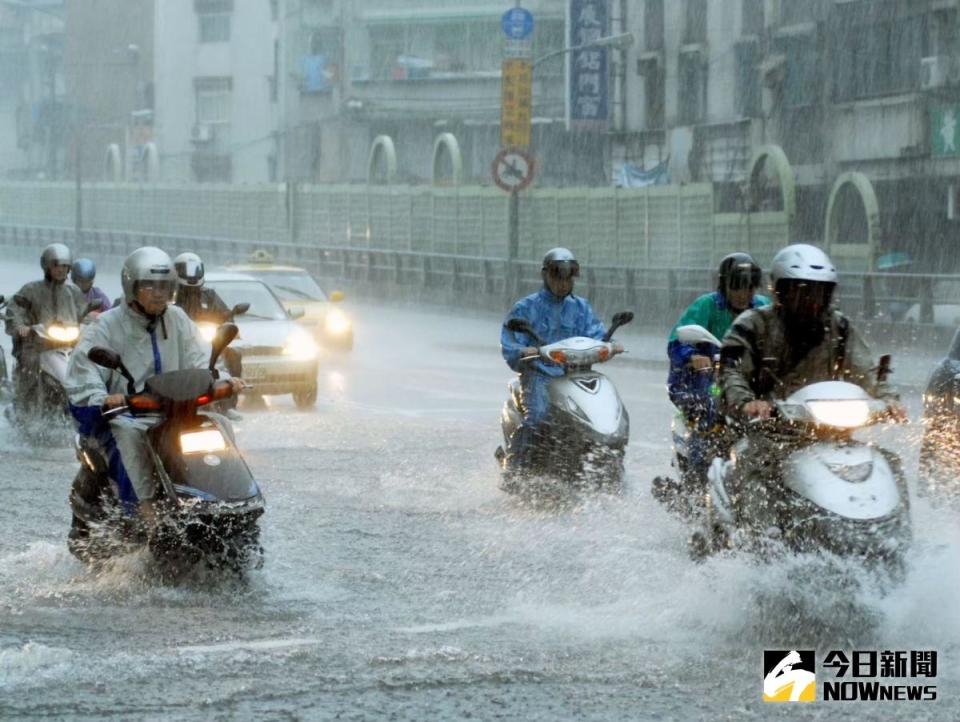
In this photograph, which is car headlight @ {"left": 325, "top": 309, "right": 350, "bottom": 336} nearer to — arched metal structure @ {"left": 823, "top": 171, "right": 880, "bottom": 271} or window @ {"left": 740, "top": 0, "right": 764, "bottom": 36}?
arched metal structure @ {"left": 823, "top": 171, "right": 880, "bottom": 271}

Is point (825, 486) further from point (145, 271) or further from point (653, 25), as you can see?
point (653, 25)

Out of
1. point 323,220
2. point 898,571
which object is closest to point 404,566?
point 898,571

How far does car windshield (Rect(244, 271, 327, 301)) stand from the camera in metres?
27.1

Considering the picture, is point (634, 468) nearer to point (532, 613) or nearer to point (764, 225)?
point (532, 613)

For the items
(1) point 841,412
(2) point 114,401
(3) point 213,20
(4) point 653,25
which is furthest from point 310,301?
(3) point 213,20

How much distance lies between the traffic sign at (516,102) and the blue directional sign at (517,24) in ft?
2.09

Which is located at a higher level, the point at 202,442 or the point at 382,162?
the point at 382,162

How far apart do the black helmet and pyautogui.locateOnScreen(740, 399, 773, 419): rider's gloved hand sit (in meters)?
2.79

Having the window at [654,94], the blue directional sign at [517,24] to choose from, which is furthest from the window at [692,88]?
the blue directional sign at [517,24]

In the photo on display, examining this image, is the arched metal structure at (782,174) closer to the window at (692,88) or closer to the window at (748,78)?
the window at (748,78)

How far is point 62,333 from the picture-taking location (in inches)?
629

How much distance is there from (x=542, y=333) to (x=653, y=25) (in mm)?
37337

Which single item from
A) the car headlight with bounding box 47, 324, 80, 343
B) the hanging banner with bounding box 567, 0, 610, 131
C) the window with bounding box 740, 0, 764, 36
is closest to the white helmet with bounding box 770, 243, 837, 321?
the car headlight with bounding box 47, 324, 80, 343

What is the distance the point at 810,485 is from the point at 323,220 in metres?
46.5
